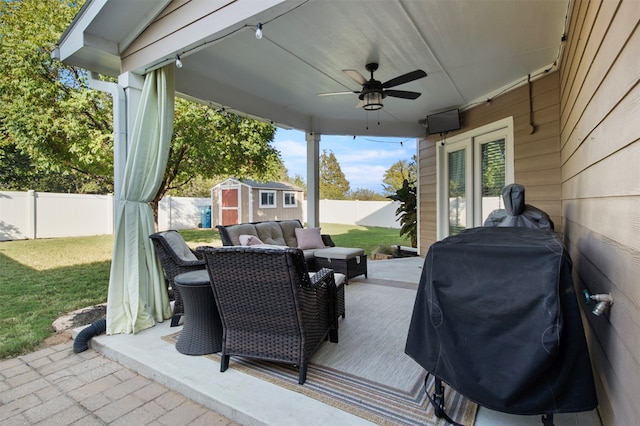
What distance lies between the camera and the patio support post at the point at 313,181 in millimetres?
6309

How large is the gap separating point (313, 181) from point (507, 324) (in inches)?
202

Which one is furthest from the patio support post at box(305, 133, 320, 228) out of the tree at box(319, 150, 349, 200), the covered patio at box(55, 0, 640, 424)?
the tree at box(319, 150, 349, 200)

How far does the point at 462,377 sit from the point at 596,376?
1.00 m

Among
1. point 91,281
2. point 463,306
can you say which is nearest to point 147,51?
point 463,306

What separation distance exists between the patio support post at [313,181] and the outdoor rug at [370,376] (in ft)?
10.2

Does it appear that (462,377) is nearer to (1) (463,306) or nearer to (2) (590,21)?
(1) (463,306)

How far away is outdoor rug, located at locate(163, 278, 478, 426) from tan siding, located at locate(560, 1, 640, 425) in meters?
0.75

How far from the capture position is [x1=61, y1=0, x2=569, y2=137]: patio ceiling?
9.35 ft

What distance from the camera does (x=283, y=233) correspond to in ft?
17.5

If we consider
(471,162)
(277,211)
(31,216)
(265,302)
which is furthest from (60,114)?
(277,211)

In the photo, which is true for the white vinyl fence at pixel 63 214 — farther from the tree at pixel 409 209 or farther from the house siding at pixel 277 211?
the tree at pixel 409 209

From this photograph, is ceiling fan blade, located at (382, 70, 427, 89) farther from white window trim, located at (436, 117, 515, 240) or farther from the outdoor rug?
the outdoor rug

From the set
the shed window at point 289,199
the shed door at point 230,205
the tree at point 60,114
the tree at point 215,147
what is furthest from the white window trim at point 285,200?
the tree at point 60,114

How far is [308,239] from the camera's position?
17.4 ft
